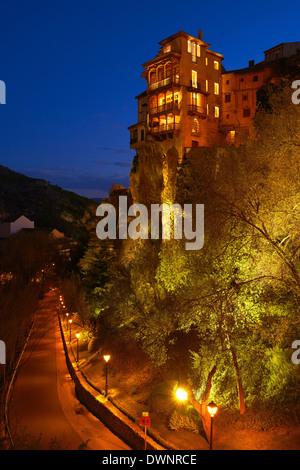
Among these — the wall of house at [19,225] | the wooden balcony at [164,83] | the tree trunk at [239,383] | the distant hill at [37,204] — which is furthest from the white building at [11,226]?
the tree trunk at [239,383]

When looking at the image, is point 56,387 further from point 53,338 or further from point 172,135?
point 172,135

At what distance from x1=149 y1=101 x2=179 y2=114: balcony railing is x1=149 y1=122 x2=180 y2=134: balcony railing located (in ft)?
4.29

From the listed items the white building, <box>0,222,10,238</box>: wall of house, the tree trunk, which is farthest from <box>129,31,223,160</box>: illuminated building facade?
<box>0,222,10,238</box>: wall of house

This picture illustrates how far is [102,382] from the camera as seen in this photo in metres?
19.5

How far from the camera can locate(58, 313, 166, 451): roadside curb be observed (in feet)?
42.7

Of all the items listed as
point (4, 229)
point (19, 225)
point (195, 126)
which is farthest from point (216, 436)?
point (19, 225)

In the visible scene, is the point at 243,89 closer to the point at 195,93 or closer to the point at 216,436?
the point at 195,93

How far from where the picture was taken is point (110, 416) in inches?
621

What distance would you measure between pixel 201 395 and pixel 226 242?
565 cm

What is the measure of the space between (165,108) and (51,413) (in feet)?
86.8

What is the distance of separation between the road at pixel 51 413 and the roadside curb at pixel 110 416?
0.86 feet

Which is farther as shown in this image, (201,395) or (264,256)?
(201,395)

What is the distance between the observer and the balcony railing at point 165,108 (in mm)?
32656
